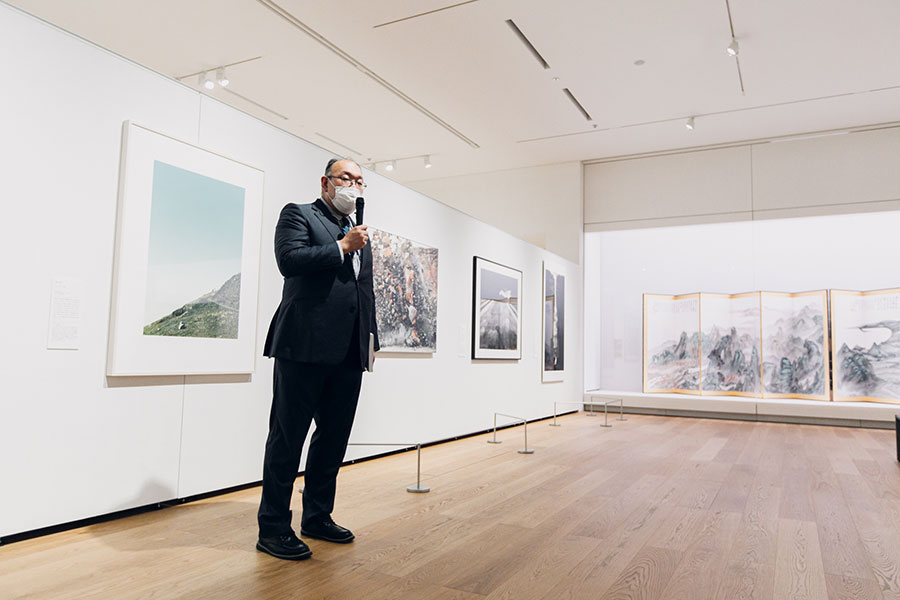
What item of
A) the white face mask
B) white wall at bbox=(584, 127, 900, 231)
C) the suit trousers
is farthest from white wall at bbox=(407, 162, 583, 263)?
the suit trousers

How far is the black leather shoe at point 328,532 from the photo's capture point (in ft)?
9.87

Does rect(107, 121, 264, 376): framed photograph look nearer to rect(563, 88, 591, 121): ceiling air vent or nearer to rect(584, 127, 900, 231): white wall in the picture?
rect(563, 88, 591, 121): ceiling air vent

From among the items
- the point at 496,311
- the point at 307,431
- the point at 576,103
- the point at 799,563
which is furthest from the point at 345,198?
the point at 576,103

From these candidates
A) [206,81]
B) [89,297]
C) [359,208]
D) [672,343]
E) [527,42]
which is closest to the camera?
[359,208]

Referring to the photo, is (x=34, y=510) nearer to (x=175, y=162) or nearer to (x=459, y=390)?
(x=175, y=162)

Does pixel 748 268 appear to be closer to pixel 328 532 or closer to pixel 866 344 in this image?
pixel 866 344

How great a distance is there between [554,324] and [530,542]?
264 inches

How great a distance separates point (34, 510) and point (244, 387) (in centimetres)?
141

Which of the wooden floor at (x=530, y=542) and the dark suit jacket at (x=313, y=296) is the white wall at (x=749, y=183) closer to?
the wooden floor at (x=530, y=542)

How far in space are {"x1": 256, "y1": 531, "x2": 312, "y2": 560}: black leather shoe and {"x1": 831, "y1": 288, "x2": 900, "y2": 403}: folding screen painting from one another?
921 cm

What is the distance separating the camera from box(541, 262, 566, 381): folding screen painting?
9.33 meters

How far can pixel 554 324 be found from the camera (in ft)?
31.8

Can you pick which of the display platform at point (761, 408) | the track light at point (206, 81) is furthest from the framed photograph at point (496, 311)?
the track light at point (206, 81)

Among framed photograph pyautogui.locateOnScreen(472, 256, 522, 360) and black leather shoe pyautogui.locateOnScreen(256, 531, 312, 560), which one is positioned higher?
framed photograph pyautogui.locateOnScreen(472, 256, 522, 360)
